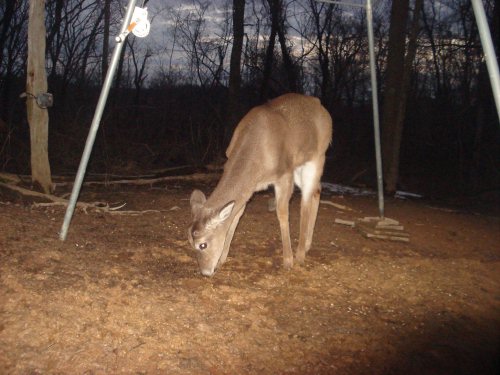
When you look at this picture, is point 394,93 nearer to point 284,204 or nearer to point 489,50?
point 284,204

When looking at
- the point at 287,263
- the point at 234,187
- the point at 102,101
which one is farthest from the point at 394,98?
the point at 102,101

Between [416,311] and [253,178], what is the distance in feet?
7.68

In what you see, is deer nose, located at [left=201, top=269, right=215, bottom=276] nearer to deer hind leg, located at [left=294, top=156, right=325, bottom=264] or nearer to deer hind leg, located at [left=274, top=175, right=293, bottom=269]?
deer hind leg, located at [left=274, top=175, right=293, bottom=269]

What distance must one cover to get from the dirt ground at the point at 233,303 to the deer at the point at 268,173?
35 centimetres

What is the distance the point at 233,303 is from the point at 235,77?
526 inches

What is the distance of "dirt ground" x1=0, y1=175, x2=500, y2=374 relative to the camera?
343 centimetres

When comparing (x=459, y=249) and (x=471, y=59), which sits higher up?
(x=471, y=59)

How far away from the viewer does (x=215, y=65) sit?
88.9 ft

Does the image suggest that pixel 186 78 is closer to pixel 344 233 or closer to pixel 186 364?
pixel 344 233

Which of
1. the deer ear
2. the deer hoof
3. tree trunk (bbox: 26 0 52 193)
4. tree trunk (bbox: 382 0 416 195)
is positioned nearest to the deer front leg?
the deer ear

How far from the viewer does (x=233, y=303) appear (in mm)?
4430

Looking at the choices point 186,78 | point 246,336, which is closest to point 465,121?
point 186,78

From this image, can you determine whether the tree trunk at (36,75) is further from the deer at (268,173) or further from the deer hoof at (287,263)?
the deer hoof at (287,263)

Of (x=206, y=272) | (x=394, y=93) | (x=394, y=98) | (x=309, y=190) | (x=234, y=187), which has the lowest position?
(x=206, y=272)
